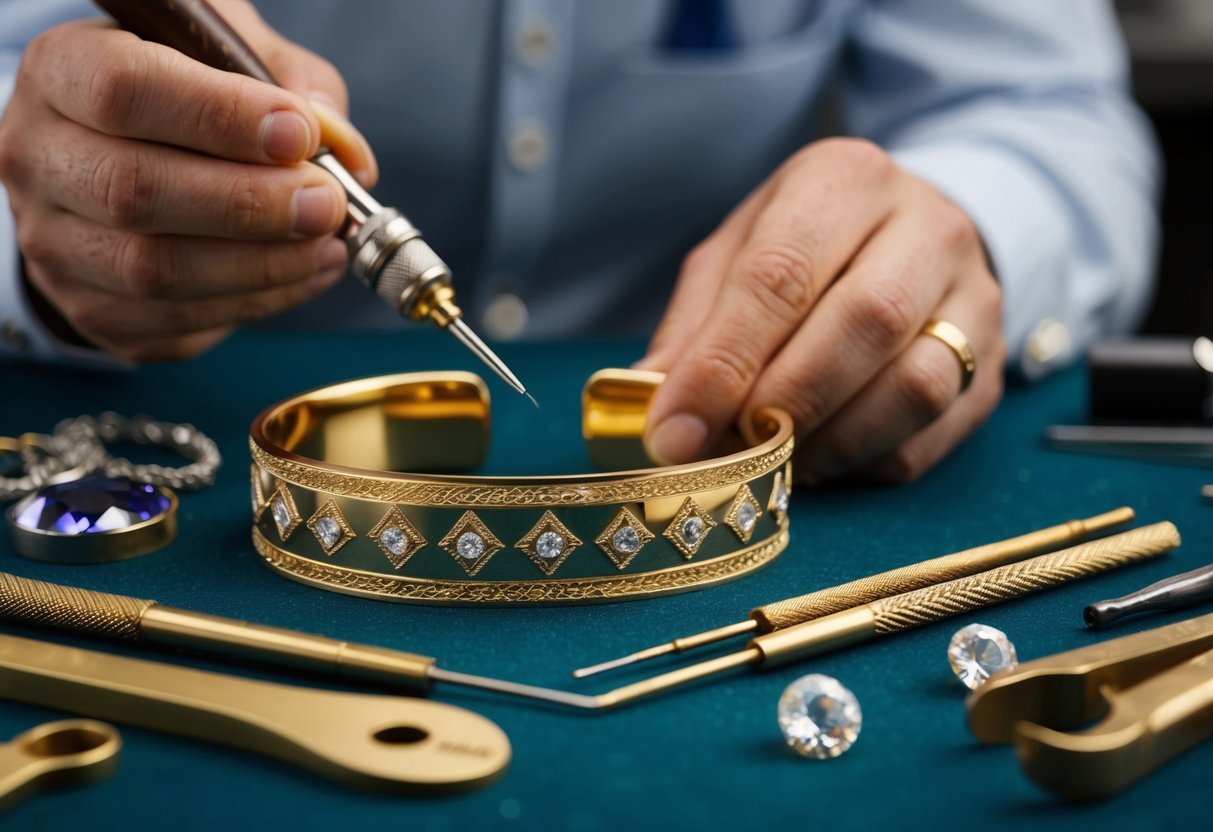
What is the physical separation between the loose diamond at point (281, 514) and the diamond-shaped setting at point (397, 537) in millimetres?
76

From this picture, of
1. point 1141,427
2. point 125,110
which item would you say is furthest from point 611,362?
point 125,110

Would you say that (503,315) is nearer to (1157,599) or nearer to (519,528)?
(519,528)

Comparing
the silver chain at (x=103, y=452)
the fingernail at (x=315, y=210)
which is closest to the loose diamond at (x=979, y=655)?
the fingernail at (x=315, y=210)

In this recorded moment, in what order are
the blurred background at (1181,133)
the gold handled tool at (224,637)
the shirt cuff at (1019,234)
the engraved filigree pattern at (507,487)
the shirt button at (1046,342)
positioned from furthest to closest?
the blurred background at (1181,133) < the shirt button at (1046,342) < the shirt cuff at (1019,234) < the engraved filigree pattern at (507,487) < the gold handled tool at (224,637)

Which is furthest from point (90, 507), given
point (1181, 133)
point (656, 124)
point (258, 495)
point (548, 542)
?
point (1181, 133)

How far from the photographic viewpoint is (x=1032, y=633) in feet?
2.69

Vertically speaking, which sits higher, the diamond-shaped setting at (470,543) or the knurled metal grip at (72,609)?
the knurled metal grip at (72,609)

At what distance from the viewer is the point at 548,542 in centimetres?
86

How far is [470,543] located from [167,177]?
402mm

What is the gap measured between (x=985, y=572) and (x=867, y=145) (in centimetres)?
50

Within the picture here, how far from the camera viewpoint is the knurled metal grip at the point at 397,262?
3.23 feet

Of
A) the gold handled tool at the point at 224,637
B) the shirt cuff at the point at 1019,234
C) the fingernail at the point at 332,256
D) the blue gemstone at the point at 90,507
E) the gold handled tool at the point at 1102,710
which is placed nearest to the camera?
the gold handled tool at the point at 1102,710

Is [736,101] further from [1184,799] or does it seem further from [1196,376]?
[1184,799]

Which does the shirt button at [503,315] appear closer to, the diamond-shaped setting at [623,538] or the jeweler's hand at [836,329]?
the jeweler's hand at [836,329]
